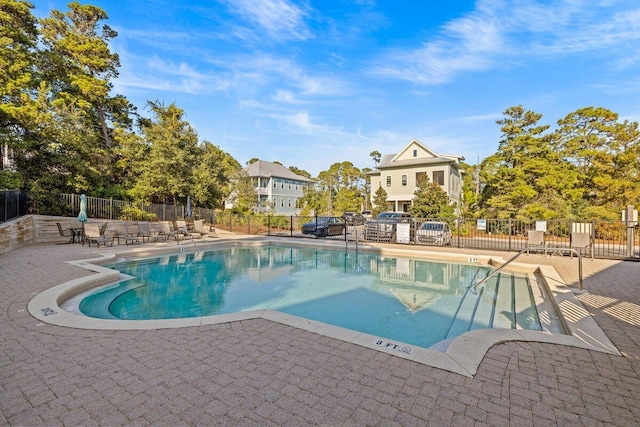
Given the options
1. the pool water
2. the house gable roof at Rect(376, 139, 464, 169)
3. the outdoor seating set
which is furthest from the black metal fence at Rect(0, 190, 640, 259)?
the house gable roof at Rect(376, 139, 464, 169)

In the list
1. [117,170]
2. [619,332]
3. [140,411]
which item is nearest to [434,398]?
[140,411]

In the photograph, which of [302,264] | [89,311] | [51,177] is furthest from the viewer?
[51,177]

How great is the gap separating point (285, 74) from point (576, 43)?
1370 centimetres

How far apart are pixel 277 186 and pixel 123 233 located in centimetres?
2907

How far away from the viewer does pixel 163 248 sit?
12.7m

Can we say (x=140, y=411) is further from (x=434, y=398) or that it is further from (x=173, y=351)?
(x=434, y=398)

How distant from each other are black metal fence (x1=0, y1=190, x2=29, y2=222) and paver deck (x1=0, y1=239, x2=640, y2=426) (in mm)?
9742

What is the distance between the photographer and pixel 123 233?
13906 millimetres

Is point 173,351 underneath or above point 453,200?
underneath

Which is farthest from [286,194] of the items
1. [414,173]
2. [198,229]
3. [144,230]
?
[144,230]

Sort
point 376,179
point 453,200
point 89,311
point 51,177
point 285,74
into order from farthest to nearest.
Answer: point 376,179 → point 453,200 → point 285,74 → point 51,177 → point 89,311

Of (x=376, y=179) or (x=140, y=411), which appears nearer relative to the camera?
(x=140, y=411)

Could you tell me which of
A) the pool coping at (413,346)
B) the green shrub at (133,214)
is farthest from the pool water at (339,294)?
the green shrub at (133,214)

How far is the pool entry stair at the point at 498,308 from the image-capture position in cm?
598
